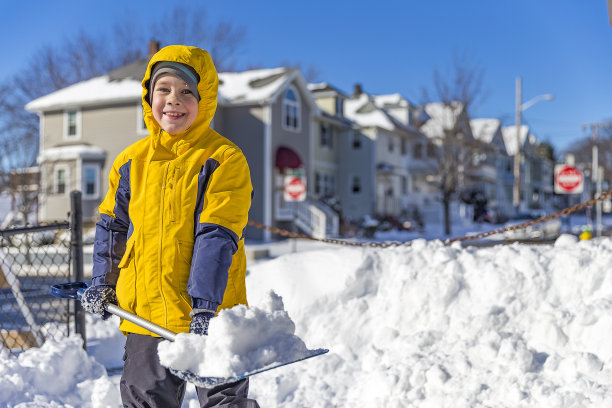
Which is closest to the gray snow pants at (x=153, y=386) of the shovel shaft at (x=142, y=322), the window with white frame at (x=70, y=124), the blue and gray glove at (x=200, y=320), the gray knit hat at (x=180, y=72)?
the shovel shaft at (x=142, y=322)

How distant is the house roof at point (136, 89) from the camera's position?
23.8 m

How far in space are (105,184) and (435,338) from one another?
2225cm

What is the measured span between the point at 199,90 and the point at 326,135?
29.2 metres

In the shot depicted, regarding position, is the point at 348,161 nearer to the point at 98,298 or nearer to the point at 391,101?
the point at 391,101

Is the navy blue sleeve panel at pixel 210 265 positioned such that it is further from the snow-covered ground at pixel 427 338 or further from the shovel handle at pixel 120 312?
the snow-covered ground at pixel 427 338

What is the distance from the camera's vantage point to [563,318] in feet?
14.4

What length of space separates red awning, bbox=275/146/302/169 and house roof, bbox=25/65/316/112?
2329 mm

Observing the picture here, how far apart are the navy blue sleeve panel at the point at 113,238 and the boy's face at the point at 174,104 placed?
32cm

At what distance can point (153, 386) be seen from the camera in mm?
2312

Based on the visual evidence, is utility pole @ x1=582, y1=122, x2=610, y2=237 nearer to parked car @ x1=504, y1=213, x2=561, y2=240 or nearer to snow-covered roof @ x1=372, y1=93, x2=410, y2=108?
parked car @ x1=504, y1=213, x2=561, y2=240

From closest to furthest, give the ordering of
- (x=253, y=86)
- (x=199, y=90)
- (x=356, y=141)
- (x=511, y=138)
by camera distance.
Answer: (x=199, y=90) → (x=253, y=86) → (x=356, y=141) → (x=511, y=138)

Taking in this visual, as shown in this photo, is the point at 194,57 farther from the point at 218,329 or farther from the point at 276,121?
the point at 276,121

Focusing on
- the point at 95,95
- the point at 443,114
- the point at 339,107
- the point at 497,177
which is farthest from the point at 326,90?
the point at 497,177

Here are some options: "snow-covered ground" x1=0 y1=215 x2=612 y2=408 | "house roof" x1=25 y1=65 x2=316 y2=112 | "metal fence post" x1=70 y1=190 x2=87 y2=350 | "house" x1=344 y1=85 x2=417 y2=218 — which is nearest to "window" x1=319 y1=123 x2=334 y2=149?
"house" x1=344 y1=85 x2=417 y2=218
